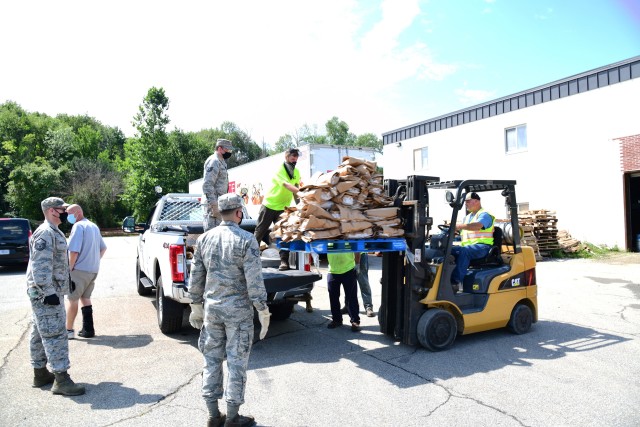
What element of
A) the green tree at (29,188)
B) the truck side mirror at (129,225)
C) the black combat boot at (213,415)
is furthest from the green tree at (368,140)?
the black combat boot at (213,415)

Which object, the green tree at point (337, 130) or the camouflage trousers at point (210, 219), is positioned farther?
the green tree at point (337, 130)

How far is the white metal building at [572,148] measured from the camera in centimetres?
1468

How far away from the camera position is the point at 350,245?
5.48 m

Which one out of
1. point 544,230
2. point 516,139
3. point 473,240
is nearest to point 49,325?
point 473,240

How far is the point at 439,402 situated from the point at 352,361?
1.44 meters

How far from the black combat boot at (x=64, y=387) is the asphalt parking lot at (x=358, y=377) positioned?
8cm

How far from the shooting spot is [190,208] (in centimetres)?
900

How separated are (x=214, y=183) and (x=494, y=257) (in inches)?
160

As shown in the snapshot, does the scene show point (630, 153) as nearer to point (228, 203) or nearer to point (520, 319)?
point (520, 319)

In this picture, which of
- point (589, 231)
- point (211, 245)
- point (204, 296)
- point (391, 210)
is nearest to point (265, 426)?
point (204, 296)

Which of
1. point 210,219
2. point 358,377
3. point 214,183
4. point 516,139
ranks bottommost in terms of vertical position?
point 358,377

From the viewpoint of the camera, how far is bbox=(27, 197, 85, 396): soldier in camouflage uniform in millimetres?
4631

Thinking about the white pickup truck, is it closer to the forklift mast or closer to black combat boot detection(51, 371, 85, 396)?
the forklift mast

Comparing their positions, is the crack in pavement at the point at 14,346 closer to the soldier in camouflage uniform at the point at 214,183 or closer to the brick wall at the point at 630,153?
the soldier in camouflage uniform at the point at 214,183
